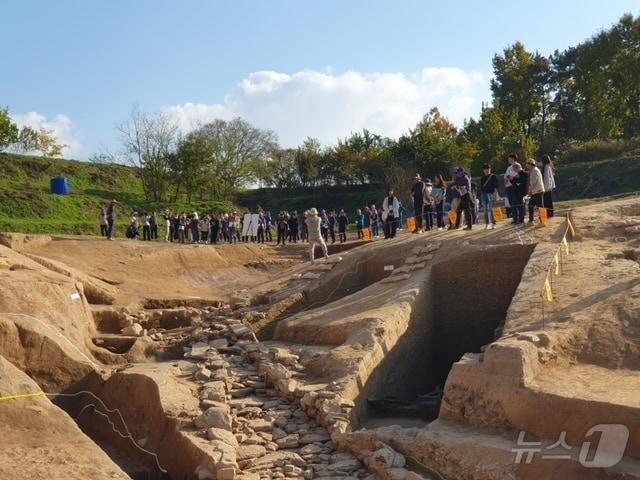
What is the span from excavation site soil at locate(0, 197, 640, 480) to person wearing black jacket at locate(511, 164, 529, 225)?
76 cm

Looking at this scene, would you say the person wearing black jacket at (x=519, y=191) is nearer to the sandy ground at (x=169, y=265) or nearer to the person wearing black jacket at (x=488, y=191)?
the person wearing black jacket at (x=488, y=191)

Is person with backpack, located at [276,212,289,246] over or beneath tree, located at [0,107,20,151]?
beneath

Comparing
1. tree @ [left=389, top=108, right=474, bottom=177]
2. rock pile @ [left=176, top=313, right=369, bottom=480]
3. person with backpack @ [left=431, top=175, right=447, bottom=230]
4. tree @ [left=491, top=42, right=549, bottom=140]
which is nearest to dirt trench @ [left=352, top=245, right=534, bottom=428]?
rock pile @ [left=176, top=313, right=369, bottom=480]

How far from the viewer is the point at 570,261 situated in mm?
11727

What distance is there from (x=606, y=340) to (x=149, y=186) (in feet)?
107

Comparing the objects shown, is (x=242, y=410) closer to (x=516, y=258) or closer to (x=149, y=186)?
(x=516, y=258)

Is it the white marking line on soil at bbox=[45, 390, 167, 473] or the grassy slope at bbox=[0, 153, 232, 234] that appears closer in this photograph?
the white marking line on soil at bbox=[45, 390, 167, 473]

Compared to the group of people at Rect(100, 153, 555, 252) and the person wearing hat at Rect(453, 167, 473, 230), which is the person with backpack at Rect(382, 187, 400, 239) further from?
the person wearing hat at Rect(453, 167, 473, 230)

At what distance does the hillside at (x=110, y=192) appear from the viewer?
97.6 feet

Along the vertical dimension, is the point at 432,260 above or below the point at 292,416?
above

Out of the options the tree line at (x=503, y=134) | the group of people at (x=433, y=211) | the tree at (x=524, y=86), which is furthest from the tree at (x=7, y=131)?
the tree at (x=524, y=86)

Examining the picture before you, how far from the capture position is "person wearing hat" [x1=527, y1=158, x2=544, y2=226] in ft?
45.6

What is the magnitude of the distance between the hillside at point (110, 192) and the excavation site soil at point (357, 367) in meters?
15.3

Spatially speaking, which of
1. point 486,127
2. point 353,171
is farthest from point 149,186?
point 486,127
